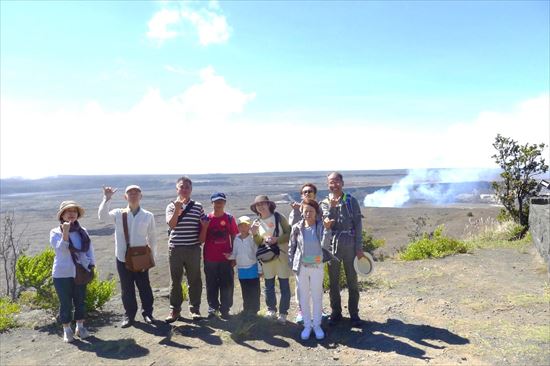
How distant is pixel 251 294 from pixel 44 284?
3.72 meters

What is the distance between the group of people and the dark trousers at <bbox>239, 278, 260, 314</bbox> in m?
0.01

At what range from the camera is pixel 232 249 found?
19.0 feet

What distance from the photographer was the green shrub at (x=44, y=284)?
6824 mm

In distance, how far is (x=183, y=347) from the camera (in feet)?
17.1

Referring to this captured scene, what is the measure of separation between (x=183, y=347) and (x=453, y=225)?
31.0m

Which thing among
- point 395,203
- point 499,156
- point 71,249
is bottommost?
point 395,203

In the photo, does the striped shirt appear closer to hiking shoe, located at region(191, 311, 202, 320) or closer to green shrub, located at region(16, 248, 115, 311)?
hiking shoe, located at region(191, 311, 202, 320)

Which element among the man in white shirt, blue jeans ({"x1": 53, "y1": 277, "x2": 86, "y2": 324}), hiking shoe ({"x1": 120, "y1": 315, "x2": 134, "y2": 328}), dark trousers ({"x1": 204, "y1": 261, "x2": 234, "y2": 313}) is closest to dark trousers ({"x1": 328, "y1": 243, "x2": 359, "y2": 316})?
dark trousers ({"x1": 204, "y1": 261, "x2": 234, "y2": 313})

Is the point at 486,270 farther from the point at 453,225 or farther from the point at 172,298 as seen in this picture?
the point at 453,225

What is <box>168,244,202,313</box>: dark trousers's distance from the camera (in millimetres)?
5645

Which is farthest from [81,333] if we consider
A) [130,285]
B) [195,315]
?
[195,315]

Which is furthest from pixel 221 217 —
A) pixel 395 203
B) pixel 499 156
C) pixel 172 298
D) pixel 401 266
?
pixel 395 203

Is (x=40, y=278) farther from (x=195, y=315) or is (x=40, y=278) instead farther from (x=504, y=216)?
(x=504, y=216)

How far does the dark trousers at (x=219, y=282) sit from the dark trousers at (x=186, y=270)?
5.8 inches
